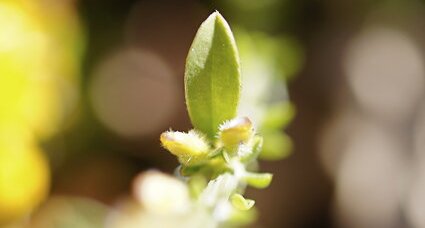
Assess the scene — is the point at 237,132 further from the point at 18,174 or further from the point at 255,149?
the point at 18,174

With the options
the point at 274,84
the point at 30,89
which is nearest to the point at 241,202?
the point at 274,84

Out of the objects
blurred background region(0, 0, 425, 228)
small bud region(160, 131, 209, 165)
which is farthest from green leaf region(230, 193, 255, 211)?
blurred background region(0, 0, 425, 228)

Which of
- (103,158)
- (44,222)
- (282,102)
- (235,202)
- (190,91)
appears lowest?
(235,202)

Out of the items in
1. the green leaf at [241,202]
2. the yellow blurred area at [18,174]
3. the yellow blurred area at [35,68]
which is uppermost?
the yellow blurred area at [35,68]

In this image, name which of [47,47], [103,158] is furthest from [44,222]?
[47,47]

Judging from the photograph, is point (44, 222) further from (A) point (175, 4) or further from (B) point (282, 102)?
(A) point (175, 4)

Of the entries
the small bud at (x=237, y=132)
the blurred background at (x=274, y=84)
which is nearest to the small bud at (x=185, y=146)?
the small bud at (x=237, y=132)

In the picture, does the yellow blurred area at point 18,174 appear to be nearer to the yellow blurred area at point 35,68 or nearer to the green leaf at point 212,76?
the yellow blurred area at point 35,68
